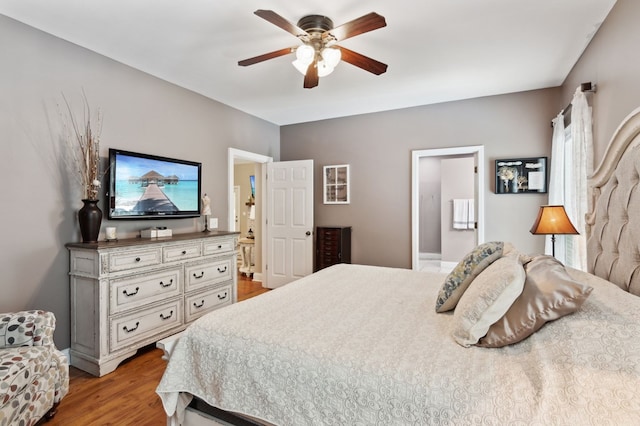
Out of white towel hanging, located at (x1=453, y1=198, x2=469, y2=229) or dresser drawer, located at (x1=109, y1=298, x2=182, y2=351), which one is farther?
white towel hanging, located at (x1=453, y1=198, x2=469, y2=229)

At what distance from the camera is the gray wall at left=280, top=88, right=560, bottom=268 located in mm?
3783

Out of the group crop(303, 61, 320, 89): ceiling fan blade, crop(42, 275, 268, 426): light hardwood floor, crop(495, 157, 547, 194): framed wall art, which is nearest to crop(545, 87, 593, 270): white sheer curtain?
crop(495, 157, 547, 194): framed wall art

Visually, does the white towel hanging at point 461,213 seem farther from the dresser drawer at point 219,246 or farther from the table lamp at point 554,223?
the dresser drawer at point 219,246

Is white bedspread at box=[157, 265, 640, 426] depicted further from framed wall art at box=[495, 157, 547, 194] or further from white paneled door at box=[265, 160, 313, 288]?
white paneled door at box=[265, 160, 313, 288]

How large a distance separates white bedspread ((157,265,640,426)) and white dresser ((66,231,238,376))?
52.7 inches

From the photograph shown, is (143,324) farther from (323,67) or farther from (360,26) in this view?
(360,26)

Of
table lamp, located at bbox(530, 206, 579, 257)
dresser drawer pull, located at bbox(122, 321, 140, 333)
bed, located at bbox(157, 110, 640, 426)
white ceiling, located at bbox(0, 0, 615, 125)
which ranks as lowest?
dresser drawer pull, located at bbox(122, 321, 140, 333)

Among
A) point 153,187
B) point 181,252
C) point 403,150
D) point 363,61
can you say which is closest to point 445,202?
point 403,150

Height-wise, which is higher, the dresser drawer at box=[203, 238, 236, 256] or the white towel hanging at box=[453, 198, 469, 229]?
the white towel hanging at box=[453, 198, 469, 229]

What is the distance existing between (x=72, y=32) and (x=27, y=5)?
0.33 m

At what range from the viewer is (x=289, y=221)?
4.88 metres

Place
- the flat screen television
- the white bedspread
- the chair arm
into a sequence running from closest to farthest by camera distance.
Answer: the white bedspread → the chair arm → the flat screen television

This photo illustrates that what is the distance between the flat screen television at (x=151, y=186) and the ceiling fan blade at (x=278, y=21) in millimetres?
1858

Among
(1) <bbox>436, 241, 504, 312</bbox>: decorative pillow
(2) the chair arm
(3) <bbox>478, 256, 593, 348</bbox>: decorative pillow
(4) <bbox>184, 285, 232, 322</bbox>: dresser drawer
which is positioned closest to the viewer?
(3) <bbox>478, 256, 593, 348</bbox>: decorative pillow
